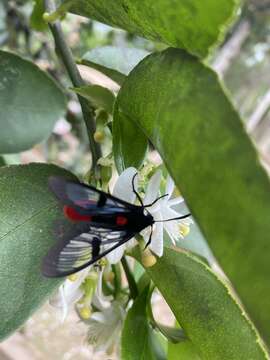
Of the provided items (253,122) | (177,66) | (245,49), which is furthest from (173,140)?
(253,122)

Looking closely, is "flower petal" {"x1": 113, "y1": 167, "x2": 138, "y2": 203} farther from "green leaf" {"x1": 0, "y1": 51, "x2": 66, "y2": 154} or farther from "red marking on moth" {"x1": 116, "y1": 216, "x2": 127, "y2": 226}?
"green leaf" {"x1": 0, "y1": 51, "x2": 66, "y2": 154}

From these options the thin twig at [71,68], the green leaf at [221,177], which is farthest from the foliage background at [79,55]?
the thin twig at [71,68]

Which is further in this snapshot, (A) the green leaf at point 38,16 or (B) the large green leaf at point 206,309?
(A) the green leaf at point 38,16

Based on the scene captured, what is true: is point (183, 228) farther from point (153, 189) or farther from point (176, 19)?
point (176, 19)

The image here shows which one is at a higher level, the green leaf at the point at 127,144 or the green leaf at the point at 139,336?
the green leaf at the point at 127,144

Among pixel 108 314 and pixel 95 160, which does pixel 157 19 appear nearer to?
pixel 95 160

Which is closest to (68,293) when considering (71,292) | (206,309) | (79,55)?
(71,292)

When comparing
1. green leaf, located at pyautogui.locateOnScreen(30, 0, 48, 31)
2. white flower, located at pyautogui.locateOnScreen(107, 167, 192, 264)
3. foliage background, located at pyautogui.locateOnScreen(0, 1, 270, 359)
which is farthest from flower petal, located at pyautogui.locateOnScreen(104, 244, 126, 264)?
green leaf, located at pyautogui.locateOnScreen(30, 0, 48, 31)

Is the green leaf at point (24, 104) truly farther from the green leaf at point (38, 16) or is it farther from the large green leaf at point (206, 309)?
the large green leaf at point (206, 309)
